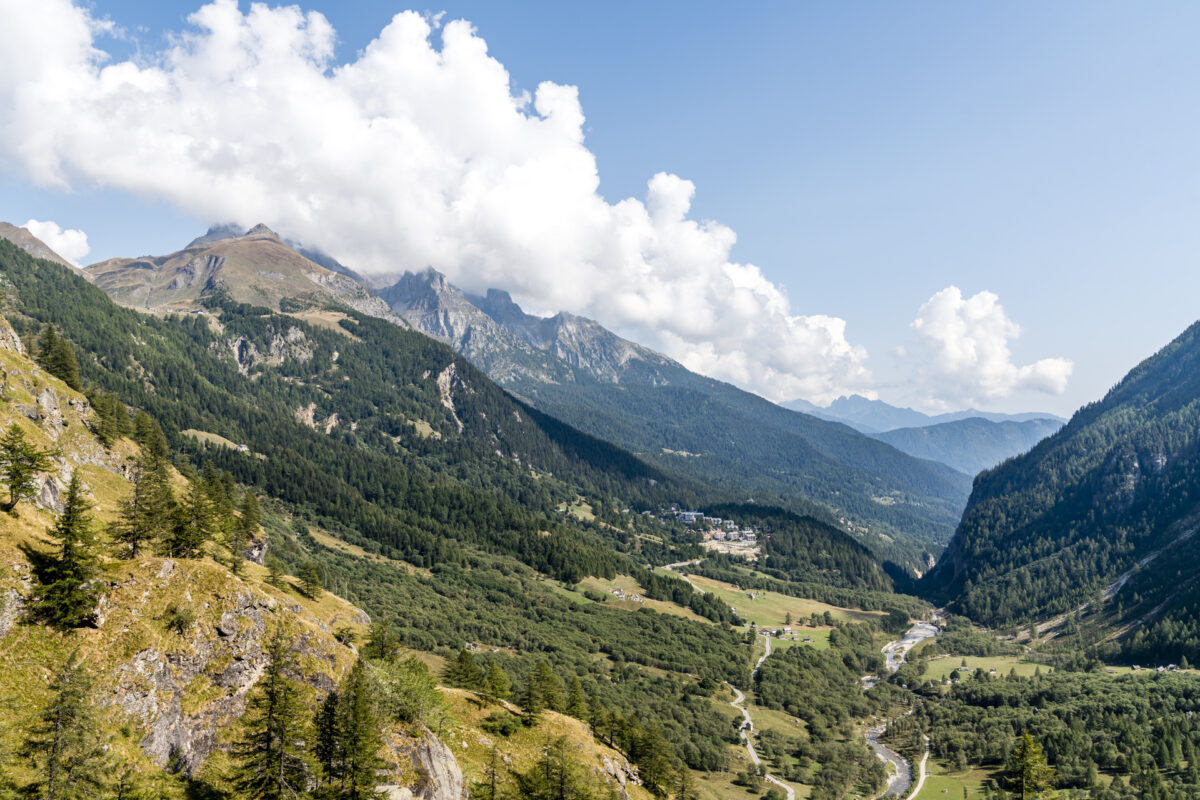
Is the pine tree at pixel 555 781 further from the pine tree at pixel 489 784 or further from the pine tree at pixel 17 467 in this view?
the pine tree at pixel 17 467

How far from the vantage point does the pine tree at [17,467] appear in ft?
175

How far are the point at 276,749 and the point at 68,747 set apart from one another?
11.6 m

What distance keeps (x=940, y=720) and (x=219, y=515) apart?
195 metres

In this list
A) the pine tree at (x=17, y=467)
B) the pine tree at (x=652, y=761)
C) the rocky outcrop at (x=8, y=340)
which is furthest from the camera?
the rocky outcrop at (x=8, y=340)

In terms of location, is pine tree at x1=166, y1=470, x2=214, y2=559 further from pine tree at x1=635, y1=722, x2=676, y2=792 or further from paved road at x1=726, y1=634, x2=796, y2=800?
paved road at x1=726, y1=634, x2=796, y2=800

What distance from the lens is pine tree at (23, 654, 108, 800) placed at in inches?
1300

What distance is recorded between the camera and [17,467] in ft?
175

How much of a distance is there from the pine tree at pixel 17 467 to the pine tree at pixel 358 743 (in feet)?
120

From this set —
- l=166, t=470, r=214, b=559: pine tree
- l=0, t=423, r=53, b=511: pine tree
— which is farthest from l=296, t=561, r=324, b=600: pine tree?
l=0, t=423, r=53, b=511: pine tree

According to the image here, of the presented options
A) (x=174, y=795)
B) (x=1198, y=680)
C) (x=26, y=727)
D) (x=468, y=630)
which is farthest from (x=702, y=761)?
(x=1198, y=680)

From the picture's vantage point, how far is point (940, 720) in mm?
174375

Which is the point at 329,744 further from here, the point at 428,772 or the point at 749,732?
the point at 749,732

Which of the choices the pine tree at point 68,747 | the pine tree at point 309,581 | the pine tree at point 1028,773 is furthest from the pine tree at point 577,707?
the pine tree at point 68,747

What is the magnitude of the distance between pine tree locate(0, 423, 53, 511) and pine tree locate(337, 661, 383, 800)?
36.6m
